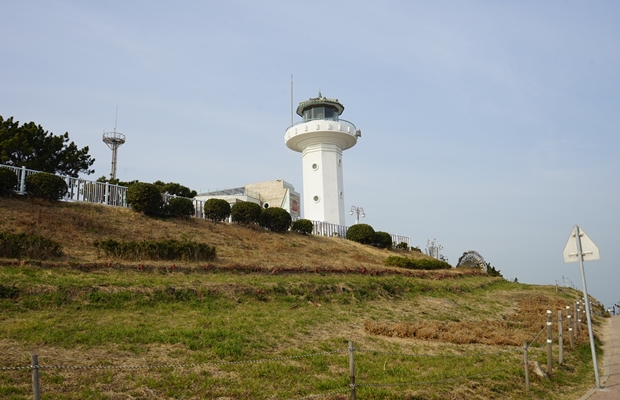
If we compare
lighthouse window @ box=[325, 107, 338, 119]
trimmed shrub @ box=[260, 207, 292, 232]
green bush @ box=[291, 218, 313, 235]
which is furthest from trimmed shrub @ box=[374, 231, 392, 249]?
lighthouse window @ box=[325, 107, 338, 119]

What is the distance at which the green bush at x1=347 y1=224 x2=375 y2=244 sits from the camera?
31922mm

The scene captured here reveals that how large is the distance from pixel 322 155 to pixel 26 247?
25.1 m

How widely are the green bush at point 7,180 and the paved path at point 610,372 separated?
19347mm

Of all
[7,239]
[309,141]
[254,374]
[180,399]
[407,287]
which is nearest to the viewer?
[180,399]

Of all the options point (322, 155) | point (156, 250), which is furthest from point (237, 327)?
point (322, 155)

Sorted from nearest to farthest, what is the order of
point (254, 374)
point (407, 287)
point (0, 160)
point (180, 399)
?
1. point (180, 399)
2. point (254, 374)
3. point (407, 287)
4. point (0, 160)

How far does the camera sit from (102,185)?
2275cm

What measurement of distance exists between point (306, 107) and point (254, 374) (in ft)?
106

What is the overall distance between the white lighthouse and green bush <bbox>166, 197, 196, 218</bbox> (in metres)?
14.4

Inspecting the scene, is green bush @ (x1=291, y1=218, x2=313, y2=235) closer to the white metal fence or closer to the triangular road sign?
the white metal fence

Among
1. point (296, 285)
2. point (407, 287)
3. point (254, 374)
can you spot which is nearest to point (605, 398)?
point (254, 374)

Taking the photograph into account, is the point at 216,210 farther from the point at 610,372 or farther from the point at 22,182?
the point at 610,372

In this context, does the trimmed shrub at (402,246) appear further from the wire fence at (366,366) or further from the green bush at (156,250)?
the wire fence at (366,366)

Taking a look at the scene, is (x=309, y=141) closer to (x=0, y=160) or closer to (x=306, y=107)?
(x=306, y=107)
